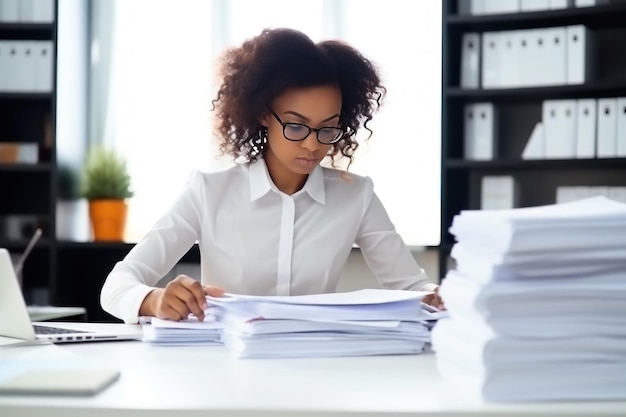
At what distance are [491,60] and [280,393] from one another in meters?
2.92

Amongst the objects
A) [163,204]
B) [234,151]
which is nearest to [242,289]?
[234,151]

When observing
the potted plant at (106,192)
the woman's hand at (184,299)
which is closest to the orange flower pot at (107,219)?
the potted plant at (106,192)

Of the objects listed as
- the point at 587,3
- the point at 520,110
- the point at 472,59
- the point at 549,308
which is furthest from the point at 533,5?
the point at 549,308

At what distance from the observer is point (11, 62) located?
392cm

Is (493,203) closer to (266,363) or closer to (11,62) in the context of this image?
(11,62)

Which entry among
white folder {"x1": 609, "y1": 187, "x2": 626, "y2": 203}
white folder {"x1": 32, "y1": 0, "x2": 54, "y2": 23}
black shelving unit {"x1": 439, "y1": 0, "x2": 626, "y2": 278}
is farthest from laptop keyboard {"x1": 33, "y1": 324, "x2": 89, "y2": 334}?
white folder {"x1": 32, "y1": 0, "x2": 54, "y2": 23}

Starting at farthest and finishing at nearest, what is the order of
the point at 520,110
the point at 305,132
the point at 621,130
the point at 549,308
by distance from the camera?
the point at 520,110
the point at 621,130
the point at 305,132
the point at 549,308

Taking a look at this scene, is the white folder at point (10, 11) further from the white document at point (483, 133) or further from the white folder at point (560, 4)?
the white folder at point (560, 4)

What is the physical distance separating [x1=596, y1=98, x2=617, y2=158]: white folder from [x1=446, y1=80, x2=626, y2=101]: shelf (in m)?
0.06

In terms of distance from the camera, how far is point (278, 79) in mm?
2008

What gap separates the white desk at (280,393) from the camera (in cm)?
79

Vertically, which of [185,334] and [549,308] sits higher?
[549,308]

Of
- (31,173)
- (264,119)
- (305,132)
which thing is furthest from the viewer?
(31,173)

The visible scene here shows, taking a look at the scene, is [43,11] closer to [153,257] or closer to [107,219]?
[107,219]
